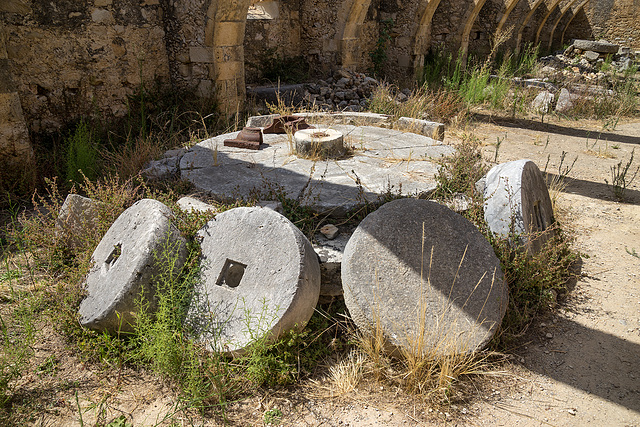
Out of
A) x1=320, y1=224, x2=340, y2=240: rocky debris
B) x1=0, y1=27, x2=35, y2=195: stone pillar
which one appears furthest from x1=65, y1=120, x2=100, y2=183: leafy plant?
x1=320, y1=224, x2=340, y2=240: rocky debris

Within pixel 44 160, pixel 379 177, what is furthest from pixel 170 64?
pixel 379 177

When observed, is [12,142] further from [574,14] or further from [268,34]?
[574,14]

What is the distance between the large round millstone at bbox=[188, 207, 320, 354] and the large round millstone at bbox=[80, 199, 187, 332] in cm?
24

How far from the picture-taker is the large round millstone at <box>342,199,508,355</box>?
8.21 ft

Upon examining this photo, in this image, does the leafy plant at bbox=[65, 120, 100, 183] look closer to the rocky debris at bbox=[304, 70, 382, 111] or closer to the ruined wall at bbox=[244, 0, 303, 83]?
the rocky debris at bbox=[304, 70, 382, 111]

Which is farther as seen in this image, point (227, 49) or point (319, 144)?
point (227, 49)

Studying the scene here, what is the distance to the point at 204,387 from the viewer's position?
89.7 inches

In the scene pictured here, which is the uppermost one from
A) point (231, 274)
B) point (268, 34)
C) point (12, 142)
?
point (268, 34)

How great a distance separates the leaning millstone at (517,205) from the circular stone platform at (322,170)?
556mm

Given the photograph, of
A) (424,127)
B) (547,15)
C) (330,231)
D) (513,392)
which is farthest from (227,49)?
(547,15)

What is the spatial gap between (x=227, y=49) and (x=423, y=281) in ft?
16.4

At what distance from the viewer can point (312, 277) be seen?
2555 mm

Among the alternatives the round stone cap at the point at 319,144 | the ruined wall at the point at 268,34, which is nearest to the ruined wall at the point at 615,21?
the ruined wall at the point at 268,34

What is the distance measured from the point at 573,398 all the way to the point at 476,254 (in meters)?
0.89
